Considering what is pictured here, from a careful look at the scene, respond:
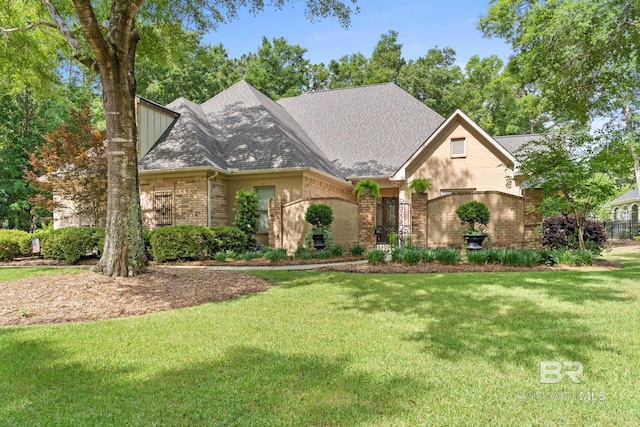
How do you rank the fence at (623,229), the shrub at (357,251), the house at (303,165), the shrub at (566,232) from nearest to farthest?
1. the shrub at (566,232)
2. the shrub at (357,251)
3. the house at (303,165)
4. the fence at (623,229)

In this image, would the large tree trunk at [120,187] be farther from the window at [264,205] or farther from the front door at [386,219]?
the front door at [386,219]

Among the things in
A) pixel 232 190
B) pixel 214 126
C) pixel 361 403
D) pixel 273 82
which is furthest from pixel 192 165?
pixel 273 82

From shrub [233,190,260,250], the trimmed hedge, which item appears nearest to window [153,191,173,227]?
the trimmed hedge

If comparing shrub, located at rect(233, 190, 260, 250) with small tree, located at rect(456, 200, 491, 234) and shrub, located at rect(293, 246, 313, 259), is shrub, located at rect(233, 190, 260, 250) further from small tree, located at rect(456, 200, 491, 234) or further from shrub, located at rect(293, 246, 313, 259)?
small tree, located at rect(456, 200, 491, 234)

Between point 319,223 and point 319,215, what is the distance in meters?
0.36

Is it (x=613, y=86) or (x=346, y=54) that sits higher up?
(x=346, y=54)

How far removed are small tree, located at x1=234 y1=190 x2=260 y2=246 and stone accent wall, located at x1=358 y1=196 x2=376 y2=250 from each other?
4.22 metres

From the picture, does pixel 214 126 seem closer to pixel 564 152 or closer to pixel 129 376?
pixel 564 152

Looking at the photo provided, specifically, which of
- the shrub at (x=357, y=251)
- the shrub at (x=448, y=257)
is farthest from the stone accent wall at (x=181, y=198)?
the shrub at (x=448, y=257)

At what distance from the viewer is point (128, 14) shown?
8.16m

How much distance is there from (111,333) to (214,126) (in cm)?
1526

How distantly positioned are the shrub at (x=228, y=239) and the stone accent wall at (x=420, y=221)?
229 inches

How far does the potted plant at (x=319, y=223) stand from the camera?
1304cm

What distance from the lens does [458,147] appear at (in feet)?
57.4
